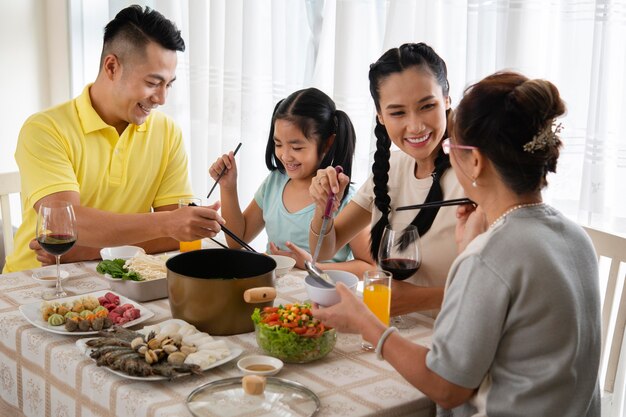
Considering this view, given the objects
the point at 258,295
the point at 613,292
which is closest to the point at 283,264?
the point at 258,295

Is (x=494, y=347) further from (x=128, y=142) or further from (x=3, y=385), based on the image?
(x=128, y=142)

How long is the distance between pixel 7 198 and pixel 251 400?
5.67 ft

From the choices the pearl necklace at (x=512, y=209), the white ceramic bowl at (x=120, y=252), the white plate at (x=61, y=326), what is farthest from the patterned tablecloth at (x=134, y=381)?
the pearl necklace at (x=512, y=209)

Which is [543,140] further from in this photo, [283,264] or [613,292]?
[283,264]

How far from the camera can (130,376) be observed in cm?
142

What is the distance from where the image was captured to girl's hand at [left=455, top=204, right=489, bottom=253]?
159cm

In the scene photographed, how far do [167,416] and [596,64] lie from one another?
1.53 metres

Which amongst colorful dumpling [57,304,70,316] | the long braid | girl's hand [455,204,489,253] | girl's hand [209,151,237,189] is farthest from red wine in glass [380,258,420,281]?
girl's hand [209,151,237,189]

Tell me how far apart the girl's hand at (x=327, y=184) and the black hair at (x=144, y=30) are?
31.2 inches

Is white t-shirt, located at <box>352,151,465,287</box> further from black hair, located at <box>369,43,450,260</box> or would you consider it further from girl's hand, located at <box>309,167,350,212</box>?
girl's hand, located at <box>309,167,350,212</box>

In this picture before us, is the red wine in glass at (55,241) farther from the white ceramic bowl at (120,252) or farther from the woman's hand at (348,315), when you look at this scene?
the woman's hand at (348,315)

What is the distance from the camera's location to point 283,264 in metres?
2.11

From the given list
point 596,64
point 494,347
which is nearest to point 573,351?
point 494,347

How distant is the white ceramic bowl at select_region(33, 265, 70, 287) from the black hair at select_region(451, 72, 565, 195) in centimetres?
123
